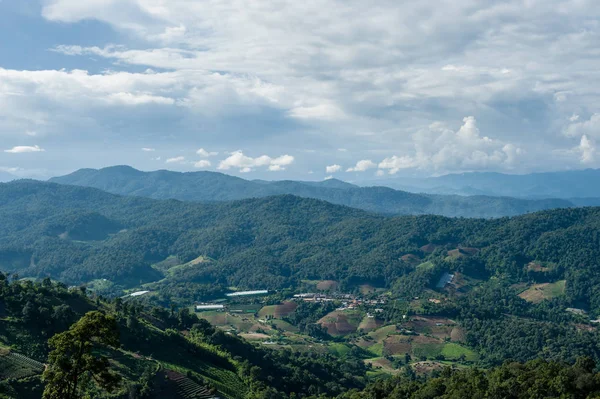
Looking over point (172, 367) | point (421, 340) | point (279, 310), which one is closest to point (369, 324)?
point (421, 340)

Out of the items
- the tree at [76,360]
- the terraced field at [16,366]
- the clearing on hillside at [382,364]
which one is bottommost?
A: the clearing on hillside at [382,364]

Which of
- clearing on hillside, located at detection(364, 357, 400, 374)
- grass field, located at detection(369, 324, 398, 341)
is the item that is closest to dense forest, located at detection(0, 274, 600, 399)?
clearing on hillside, located at detection(364, 357, 400, 374)

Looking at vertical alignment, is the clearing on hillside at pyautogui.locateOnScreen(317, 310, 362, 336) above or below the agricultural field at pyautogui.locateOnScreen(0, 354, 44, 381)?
below

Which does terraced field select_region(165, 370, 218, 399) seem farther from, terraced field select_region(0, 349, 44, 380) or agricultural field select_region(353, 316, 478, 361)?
agricultural field select_region(353, 316, 478, 361)

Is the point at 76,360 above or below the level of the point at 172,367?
above

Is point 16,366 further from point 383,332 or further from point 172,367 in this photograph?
point 383,332

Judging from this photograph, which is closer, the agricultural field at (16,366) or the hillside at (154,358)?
the agricultural field at (16,366)

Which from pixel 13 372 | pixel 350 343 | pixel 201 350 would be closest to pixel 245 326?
pixel 350 343

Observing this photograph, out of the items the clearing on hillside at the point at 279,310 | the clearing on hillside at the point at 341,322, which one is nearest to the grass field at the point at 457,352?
the clearing on hillside at the point at 341,322

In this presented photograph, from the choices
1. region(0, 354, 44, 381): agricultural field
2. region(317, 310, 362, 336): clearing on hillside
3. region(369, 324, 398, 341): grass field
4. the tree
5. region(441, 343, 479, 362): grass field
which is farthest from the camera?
region(317, 310, 362, 336): clearing on hillside

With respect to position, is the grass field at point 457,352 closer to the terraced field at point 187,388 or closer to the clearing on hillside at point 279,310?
the clearing on hillside at point 279,310

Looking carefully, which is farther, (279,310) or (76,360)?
(279,310)
